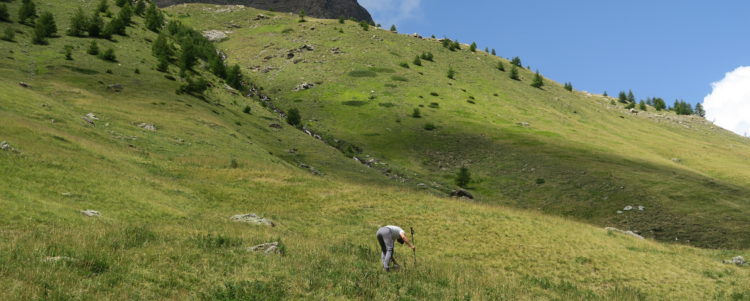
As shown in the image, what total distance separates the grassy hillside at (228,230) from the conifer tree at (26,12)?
30.6 meters

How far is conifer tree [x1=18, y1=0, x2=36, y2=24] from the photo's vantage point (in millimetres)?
88625

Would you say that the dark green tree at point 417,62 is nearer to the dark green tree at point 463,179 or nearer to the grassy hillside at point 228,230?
the dark green tree at point 463,179

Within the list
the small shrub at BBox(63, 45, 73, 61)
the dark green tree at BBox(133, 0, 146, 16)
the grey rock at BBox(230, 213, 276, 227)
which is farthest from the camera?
the dark green tree at BBox(133, 0, 146, 16)

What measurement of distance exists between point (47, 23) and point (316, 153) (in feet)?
198

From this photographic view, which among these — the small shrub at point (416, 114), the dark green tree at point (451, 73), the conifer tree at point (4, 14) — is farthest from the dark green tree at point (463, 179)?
the conifer tree at point (4, 14)

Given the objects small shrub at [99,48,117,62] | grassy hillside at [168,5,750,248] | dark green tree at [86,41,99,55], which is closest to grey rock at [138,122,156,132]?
grassy hillside at [168,5,750,248]

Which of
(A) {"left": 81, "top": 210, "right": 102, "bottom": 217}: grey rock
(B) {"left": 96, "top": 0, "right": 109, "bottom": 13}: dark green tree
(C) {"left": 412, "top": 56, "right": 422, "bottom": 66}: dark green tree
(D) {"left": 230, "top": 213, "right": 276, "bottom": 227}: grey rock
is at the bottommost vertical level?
(D) {"left": 230, "top": 213, "right": 276, "bottom": 227}: grey rock

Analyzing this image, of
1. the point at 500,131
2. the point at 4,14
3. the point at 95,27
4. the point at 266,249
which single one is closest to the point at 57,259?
the point at 266,249

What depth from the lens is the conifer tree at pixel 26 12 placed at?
88.6m

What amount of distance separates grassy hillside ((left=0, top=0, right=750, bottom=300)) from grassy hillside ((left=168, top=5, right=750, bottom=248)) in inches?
478

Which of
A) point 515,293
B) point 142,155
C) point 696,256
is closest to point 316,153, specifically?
point 142,155

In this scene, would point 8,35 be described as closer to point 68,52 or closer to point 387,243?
point 68,52

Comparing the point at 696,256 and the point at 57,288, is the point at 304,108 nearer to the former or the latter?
the point at 696,256

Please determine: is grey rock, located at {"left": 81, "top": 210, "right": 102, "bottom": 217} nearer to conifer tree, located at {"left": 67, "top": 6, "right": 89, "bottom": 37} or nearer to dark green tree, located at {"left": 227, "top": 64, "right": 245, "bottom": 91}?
dark green tree, located at {"left": 227, "top": 64, "right": 245, "bottom": 91}
